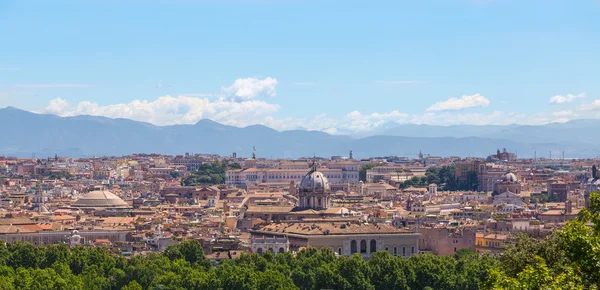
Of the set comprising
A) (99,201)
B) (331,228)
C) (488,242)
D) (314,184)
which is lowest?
(488,242)

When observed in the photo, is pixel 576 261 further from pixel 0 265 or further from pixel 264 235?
pixel 264 235

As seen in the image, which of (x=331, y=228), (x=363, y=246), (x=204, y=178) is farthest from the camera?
(x=204, y=178)

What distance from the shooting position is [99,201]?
130500 mm

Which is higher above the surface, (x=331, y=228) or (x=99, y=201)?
(x=99, y=201)

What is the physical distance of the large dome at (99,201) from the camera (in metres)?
129

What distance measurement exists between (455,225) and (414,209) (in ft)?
73.1

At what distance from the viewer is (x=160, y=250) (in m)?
81.1

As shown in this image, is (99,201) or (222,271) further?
(99,201)

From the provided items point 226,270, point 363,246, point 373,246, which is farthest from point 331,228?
point 226,270

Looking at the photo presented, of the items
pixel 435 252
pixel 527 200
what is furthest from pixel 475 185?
pixel 435 252

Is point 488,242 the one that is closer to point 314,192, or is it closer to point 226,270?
point 314,192

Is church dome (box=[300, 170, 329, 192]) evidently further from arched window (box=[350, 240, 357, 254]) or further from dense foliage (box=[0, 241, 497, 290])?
dense foliage (box=[0, 241, 497, 290])

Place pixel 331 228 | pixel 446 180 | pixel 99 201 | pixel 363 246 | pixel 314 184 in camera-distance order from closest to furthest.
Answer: pixel 363 246 < pixel 331 228 < pixel 314 184 < pixel 99 201 < pixel 446 180

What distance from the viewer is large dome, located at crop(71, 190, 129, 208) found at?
422 ft
